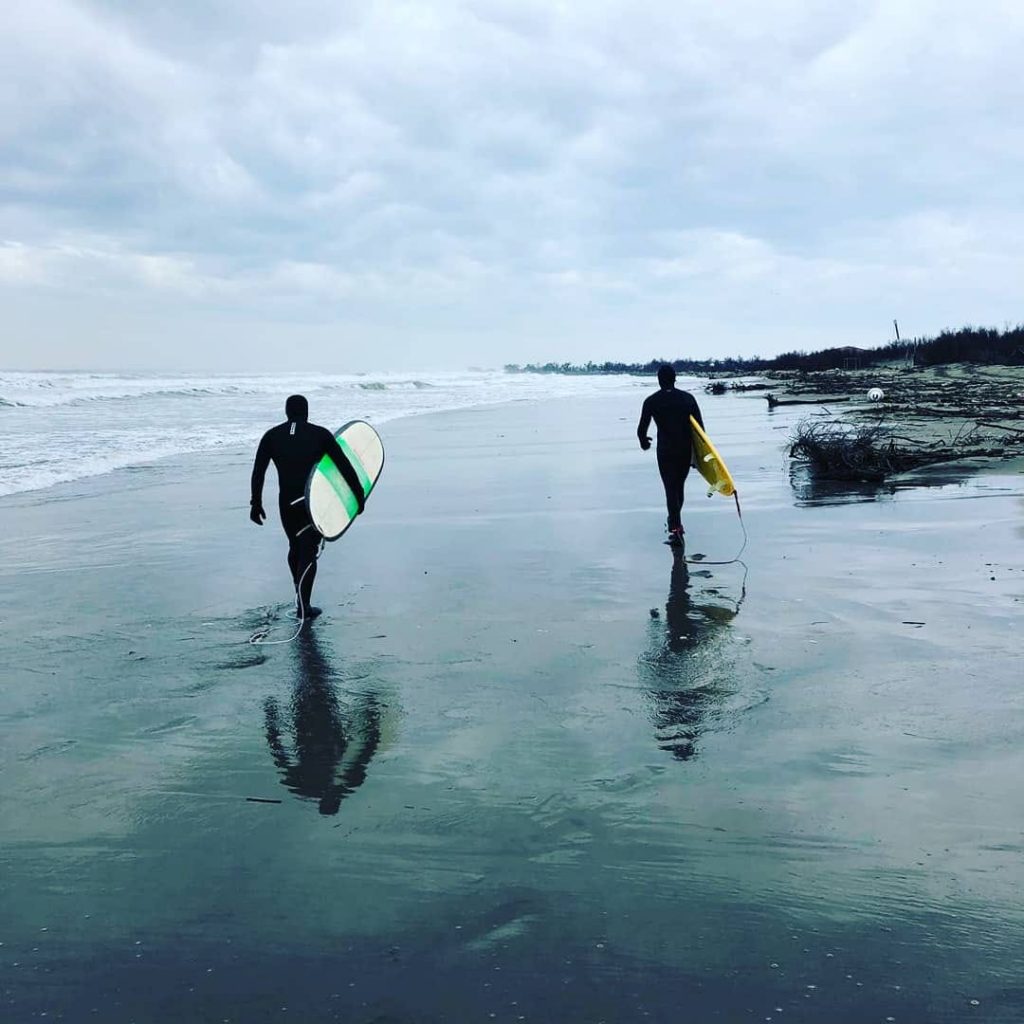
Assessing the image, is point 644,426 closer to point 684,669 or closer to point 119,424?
point 684,669

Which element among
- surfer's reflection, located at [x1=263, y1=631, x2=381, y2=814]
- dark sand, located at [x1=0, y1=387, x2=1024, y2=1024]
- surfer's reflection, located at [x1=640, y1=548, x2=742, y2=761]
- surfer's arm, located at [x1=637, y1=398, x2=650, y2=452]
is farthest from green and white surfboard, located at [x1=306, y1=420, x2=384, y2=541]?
surfer's arm, located at [x1=637, y1=398, x2=650, y2=452]

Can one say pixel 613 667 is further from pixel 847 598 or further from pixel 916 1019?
pixel 916 1019

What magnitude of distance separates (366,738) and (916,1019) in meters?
2.64

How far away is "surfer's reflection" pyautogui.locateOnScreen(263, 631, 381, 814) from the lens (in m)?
3.83

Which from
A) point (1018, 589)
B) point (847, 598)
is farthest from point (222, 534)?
point (1018, 589)

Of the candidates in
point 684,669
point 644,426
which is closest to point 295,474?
point 684,669

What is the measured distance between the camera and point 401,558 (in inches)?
334

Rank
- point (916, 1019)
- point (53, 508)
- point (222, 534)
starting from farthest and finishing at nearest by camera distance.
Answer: point (53, 508) → point (222, 534) → point (916, 1019)

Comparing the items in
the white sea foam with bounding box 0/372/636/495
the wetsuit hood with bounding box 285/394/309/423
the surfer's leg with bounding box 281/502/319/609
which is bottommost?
the surfer's leg with bounding box 281/502/319/609

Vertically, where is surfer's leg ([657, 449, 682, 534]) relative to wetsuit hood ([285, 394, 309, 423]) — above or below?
below

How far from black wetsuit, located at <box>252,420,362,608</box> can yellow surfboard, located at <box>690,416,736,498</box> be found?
4352 mm

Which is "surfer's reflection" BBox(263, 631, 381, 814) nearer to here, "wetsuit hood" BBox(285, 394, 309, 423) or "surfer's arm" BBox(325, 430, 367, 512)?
"surfer's arm" BBox(325, 430, 367, 512)

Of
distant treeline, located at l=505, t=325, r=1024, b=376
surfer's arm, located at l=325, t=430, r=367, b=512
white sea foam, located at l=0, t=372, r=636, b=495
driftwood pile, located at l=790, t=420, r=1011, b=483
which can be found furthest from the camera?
distant treeline, located at l=505, t=325, r=1024, b=376

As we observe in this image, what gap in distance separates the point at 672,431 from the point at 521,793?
645 cm
